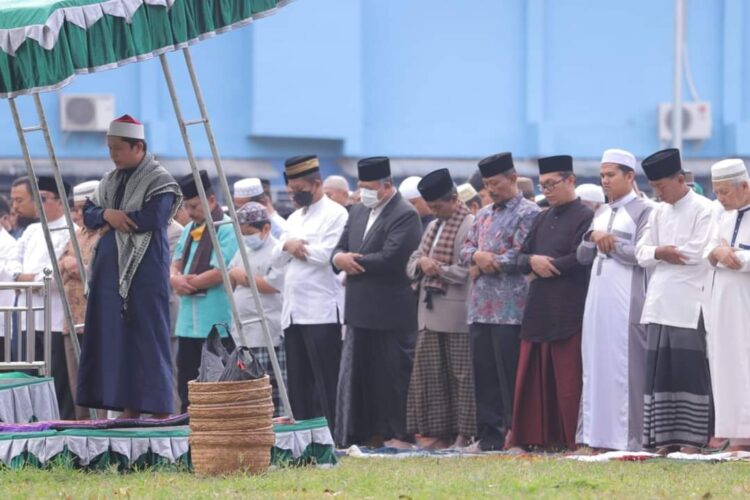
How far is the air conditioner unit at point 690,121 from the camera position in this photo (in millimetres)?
24203

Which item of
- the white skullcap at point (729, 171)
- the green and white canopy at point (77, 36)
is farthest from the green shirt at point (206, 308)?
the white skullcap at point (729, 171)

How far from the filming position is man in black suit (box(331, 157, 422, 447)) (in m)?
11.5

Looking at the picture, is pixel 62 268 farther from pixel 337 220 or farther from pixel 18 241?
pixel 337 220

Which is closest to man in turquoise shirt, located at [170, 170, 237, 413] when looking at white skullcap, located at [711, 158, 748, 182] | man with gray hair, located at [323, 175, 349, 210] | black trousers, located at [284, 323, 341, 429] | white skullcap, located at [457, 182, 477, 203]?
black trousers, located at [284, 323, 341, 429]

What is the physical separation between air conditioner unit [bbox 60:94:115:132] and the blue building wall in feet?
0.96

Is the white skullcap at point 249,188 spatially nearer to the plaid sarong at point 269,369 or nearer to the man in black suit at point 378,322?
the man in black suit at point 378,322

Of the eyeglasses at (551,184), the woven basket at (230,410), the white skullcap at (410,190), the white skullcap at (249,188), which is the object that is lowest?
the woven basket at (230,410)

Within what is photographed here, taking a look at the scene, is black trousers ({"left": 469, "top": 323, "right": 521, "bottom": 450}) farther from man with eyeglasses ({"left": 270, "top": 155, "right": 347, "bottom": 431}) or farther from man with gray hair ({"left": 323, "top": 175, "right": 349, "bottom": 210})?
man with gray hair ({"left": 323, "top": 175, "right": 349, "bottom": 210})

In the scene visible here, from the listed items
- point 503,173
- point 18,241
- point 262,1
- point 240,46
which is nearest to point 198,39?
point 262,1

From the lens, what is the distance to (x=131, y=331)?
9.23m

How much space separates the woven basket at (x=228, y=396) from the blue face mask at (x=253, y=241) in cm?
381

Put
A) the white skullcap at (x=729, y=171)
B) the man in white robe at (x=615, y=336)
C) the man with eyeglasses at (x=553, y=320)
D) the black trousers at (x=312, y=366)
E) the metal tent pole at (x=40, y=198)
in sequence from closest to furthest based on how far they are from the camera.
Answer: the metal tent pole at (x=40, y=198) → the white skullcap at (x=729, y=171) → the man in white robe at (x=615, y=336) → the man with eyeglasses at (x=553, y=320) → the black trousers at (x=312, y=366)

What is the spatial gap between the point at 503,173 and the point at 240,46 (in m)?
12.0

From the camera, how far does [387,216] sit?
11703 mm
